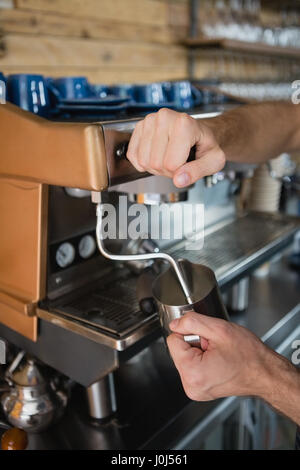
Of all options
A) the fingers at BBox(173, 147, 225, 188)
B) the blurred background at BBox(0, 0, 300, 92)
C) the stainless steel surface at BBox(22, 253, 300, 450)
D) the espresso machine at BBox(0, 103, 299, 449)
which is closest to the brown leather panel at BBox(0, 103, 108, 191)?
the espresso machine at BBox(0, 103, 299, 449)

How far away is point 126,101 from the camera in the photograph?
38.1 inches

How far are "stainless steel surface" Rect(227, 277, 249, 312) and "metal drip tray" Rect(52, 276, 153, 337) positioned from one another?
17.2 inches

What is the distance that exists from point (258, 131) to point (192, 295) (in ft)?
1.57

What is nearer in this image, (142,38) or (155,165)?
(155,165)

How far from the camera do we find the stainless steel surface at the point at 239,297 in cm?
130

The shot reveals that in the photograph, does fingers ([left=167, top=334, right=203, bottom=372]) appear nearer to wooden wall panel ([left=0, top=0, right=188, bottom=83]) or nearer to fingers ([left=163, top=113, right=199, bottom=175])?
fingers ([left=163, top=113, right=199, bottom=175])

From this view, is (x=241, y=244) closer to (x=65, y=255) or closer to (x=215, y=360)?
(x=65, y=255)

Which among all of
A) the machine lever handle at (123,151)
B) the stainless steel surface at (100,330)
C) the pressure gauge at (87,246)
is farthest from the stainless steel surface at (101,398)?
the machine lever handle at (123,151)

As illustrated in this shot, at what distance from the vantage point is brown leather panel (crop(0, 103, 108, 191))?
24.6 inches

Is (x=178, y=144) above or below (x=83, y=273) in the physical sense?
above

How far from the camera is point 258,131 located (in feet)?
3.29

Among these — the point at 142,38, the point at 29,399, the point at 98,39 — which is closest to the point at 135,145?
the point at 29,399

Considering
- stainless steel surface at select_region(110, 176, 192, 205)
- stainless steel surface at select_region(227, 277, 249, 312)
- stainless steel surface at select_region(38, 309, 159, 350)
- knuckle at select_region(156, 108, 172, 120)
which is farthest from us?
stainless steel surface at select_region(227, 277, 249, 312)

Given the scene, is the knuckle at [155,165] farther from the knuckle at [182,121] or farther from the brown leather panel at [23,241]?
the brown leather panel at [23,241]
